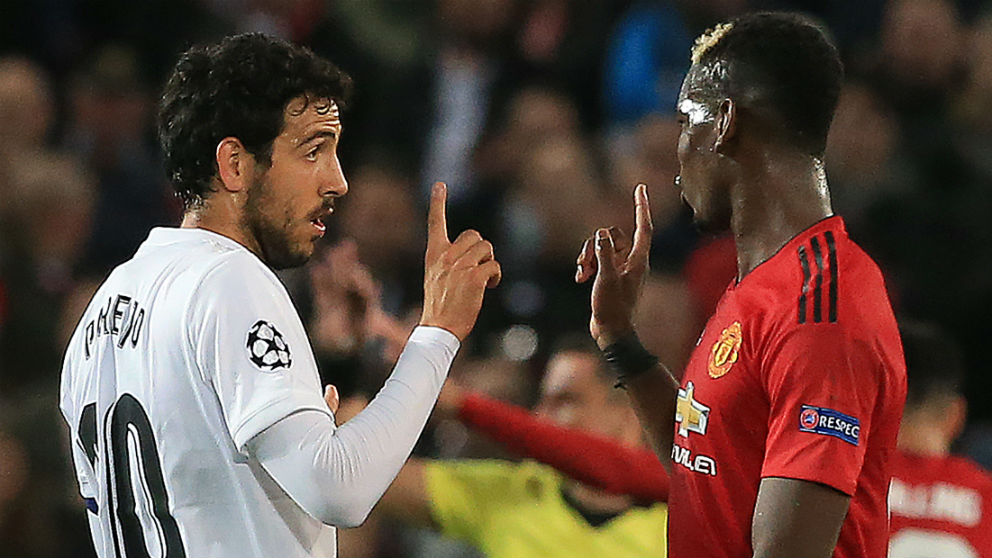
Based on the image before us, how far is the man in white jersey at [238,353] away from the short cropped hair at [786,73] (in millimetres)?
602

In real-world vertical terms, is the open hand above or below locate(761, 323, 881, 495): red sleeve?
above

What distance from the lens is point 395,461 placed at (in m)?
2.54

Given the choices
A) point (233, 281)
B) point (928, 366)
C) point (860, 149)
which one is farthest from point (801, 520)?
point (860, 149)

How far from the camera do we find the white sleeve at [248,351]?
2447mm

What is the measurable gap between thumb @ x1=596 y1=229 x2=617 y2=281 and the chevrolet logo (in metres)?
0.42

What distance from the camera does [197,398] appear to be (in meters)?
2.55

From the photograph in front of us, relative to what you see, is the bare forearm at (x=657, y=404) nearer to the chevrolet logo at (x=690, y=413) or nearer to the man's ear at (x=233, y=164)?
the chevrolet logo at (x=690, y=413)

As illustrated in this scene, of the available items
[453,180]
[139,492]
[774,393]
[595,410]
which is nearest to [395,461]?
[139,492]

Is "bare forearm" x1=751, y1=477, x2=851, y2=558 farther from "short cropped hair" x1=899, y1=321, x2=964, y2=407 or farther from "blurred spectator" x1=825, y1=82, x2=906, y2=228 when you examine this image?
"blurred spectator" x1=825, y1=82, x2=906, y2=228

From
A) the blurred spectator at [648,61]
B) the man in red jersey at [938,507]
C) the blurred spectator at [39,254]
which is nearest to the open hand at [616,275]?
the man in red jersey at [938,507]

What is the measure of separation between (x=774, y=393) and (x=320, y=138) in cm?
100

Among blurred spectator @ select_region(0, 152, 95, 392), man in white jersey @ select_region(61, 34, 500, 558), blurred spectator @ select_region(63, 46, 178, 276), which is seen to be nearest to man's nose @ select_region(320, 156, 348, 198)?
man in white jersey @ select_region(61, 34, 500, 558)

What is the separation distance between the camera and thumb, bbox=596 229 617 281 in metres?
3.19

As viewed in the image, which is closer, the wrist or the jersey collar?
the jersey collar
